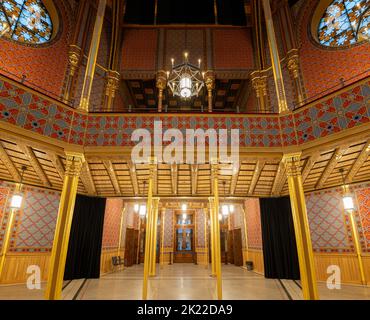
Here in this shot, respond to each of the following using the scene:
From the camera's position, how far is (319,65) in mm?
8578

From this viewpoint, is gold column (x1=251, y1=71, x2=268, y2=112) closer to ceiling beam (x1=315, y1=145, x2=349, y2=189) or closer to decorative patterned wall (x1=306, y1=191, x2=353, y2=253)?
ceiling beam (x1=315, y1=145, x2=349, y2=189)

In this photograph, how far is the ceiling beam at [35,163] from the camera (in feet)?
20.9

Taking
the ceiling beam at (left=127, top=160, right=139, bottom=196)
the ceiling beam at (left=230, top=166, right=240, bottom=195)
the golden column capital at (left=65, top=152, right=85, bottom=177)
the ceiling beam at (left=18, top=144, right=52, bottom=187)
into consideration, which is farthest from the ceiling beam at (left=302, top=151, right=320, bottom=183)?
the ceiling beam at (left=18, top=144, right=52, bottom=187)

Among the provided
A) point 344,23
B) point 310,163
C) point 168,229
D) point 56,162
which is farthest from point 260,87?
point 168,229

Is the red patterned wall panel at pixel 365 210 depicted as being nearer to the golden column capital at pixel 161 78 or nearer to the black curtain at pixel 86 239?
the golden column capital at pixel 161 78

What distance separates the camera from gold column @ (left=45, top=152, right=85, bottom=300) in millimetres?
5500

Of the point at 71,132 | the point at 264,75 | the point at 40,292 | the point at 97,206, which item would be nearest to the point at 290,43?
the point at 264,75

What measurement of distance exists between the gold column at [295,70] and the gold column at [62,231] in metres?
7.99

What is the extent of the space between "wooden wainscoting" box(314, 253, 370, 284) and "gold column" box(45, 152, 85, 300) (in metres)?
9.44

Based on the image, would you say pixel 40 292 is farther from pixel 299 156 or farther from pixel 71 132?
pixel 299 156

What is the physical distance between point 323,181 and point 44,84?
1107 cm

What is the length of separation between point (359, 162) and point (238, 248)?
991 centimetres

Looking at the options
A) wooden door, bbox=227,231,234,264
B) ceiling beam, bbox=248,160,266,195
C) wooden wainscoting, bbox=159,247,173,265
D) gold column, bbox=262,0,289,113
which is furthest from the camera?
wooden wainscoting, bbox=159,247,173,265

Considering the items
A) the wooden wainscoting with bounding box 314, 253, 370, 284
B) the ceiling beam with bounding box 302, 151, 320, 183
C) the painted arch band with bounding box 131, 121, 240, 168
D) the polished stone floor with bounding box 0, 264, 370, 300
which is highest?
the painted arch band with bounding box 131, 121, 240, 168
